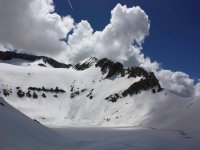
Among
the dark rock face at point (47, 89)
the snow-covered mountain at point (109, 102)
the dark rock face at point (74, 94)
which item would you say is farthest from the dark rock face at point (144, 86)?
the dark rock face at point (47, 89)

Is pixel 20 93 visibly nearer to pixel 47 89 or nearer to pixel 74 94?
pixel 47 89

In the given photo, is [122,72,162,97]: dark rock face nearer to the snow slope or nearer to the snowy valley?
the snowy valley

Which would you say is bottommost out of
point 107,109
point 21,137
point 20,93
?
point 21,137

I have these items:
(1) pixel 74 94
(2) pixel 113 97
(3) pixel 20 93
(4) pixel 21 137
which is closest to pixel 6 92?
(3) pixel 20 93

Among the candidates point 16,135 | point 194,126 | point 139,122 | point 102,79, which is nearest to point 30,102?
point 102,79

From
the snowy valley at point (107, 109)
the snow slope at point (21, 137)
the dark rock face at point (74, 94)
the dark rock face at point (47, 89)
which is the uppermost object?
the dark rock face at point (47, 89)

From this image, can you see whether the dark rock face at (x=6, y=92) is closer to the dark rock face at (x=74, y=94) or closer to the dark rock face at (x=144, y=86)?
the dark rock face at (x=74, y=94)

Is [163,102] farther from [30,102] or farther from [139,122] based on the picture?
[30,102]

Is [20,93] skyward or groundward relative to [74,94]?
groundward
